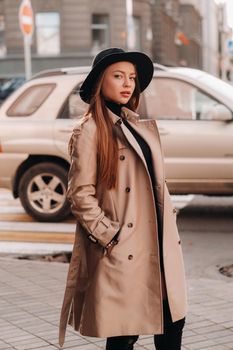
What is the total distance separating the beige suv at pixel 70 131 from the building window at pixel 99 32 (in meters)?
30.7

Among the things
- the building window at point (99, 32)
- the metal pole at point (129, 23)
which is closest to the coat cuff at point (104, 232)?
the metal pole at point (129, 23)

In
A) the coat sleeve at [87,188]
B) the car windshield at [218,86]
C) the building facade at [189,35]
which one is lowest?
the building facade at [189,35]

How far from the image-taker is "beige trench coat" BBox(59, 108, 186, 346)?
3355mm

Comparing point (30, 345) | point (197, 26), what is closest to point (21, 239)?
point (30, 345)

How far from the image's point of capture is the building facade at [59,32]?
3938 cm

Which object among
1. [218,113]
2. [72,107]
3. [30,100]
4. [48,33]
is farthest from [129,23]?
[218,113]

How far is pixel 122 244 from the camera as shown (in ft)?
11.0

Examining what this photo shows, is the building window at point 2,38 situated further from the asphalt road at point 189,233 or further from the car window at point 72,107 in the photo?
the car window at point 72,107

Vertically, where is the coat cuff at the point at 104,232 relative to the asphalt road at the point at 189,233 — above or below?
above

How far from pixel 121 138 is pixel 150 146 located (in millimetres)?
139

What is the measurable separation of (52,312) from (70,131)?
4164 mm

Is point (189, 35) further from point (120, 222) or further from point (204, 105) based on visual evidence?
point (120, 222)

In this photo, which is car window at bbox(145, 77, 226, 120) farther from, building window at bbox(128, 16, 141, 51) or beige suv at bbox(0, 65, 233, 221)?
building window at bbox(128, 16, 141, 51)

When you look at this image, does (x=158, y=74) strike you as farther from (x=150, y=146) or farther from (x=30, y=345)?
(x=150, y=146)
